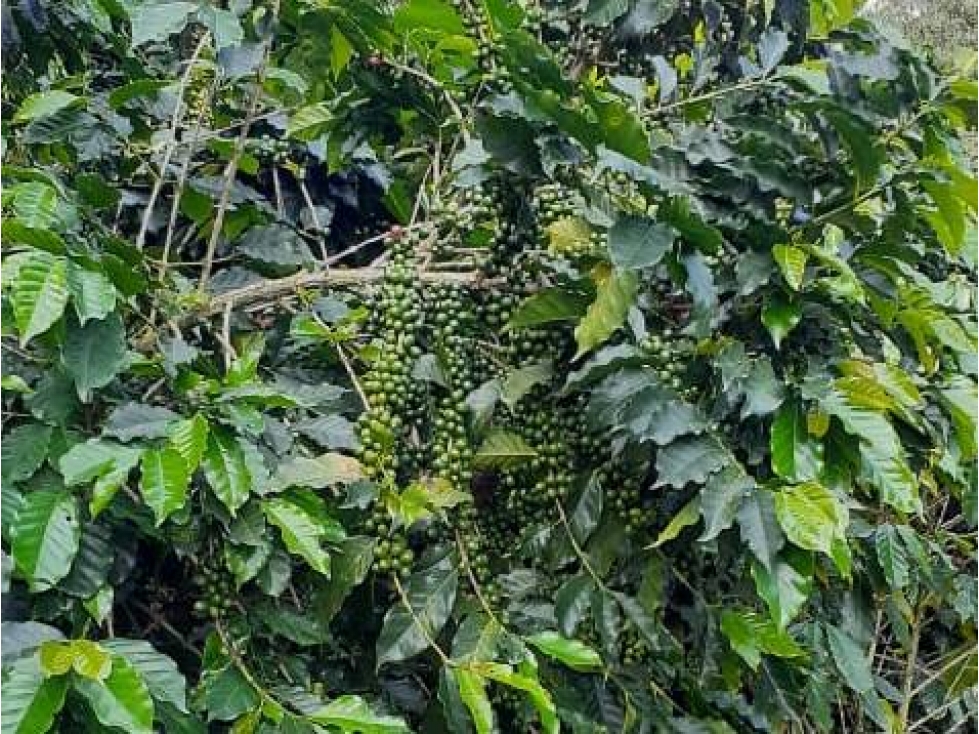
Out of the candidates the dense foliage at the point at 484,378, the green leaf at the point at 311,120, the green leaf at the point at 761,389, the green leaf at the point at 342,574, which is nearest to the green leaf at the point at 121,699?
the dense foliage at the point at 484,378

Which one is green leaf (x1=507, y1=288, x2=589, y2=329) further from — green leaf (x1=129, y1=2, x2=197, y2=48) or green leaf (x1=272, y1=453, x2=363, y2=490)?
green leaf (x1=129, y1=2, x2=197, y2=48)

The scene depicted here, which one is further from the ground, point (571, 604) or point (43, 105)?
point (43, 105)

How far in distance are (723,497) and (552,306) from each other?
0.31 metres

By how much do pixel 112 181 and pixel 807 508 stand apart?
45.5 inches

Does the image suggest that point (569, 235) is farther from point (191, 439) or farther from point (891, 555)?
point (891, 555)

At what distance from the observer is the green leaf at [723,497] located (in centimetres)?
133

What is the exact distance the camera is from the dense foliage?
1276 mm

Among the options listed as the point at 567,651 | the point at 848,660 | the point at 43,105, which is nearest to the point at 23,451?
the point at 43,105

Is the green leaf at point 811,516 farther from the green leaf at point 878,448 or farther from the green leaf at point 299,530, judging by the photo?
the green leaf at point 299,530

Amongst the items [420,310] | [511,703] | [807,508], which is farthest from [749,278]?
[511,703]

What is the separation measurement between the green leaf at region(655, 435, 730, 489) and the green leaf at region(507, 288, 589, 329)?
21 cm

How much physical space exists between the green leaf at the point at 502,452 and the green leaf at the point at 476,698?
277 millimetres

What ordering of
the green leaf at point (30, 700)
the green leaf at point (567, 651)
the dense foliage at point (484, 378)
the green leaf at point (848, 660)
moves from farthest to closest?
the green leaf at point (848, 660), the green leaf at point (567, 651), the dense foliage at point (484, 378), the green leaf at point (30, 700)

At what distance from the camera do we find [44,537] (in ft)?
3.91
